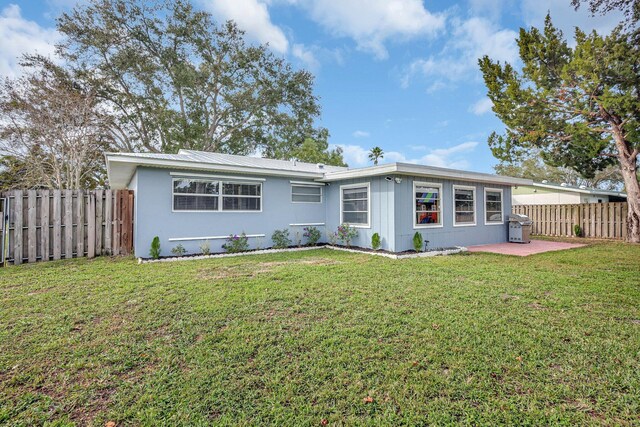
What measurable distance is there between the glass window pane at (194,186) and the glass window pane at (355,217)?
424cm

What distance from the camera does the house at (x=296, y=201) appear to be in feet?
26.2

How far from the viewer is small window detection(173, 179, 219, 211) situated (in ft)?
27.2

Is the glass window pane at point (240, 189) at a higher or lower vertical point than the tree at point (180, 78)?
lower

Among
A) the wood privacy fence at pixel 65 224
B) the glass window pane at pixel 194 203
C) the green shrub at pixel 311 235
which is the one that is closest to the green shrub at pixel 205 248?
the glass window pane at pixel 194 203

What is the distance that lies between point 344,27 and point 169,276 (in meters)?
12.2

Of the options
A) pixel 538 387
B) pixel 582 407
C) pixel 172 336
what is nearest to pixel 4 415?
pixel 172 336

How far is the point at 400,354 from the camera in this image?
8.91ft

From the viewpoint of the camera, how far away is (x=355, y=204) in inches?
393

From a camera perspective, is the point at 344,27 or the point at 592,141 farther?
the point at 344,27

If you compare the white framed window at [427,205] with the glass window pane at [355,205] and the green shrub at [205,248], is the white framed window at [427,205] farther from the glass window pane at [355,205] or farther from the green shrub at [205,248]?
the green shrub at [205,248]

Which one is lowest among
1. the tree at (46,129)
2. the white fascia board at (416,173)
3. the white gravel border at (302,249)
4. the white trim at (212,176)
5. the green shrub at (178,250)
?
the white gravel border at (302,249)

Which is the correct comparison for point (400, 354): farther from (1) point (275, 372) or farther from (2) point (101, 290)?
(2) point (101, 290)

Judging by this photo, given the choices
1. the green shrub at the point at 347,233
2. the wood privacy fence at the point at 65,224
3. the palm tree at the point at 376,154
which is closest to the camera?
the wood privacy fence at the point at 65,224

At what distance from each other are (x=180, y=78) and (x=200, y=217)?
44.2 ft
